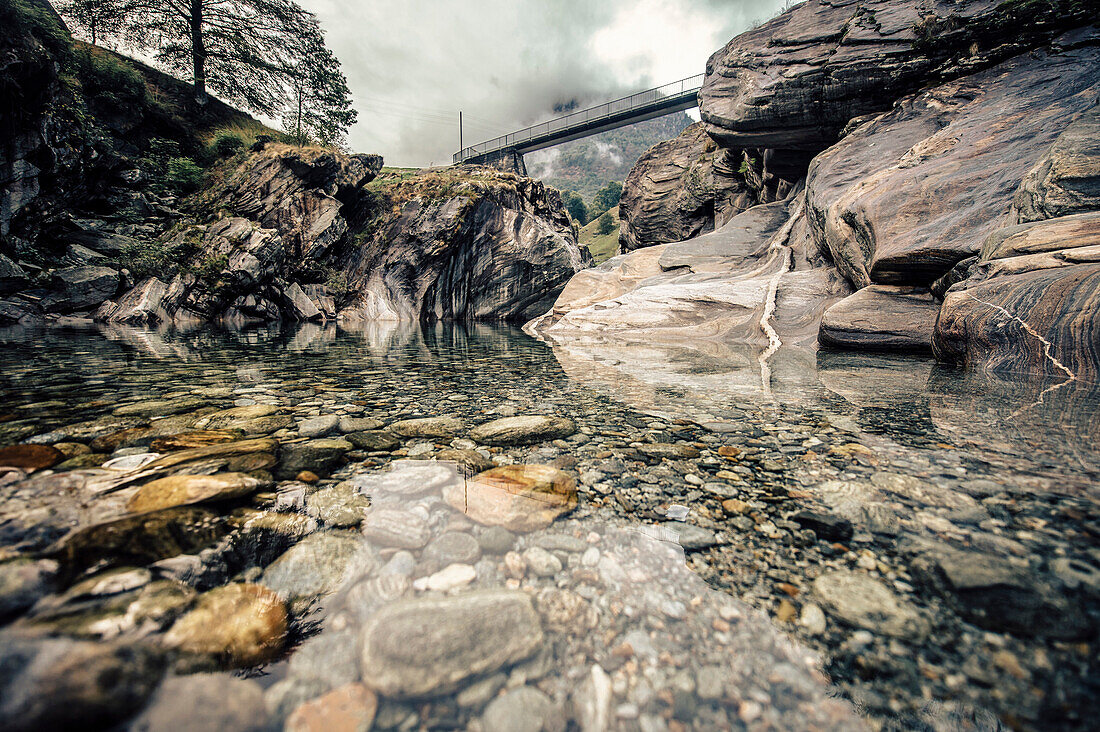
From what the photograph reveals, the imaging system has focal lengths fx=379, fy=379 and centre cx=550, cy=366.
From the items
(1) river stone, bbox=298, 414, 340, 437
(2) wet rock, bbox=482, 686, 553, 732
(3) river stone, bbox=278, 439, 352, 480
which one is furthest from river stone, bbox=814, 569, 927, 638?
(1) river stone, bbox=298, 414, 340, 437

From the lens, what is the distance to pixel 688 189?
2169cm

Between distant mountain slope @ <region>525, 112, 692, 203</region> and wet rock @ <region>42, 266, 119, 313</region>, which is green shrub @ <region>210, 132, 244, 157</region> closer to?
wet rock @ <region>42, 266, 119, 313</region>

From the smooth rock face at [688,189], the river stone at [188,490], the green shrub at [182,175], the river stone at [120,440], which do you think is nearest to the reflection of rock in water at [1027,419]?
the river stone at [188,490]

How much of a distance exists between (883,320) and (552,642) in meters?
6.98

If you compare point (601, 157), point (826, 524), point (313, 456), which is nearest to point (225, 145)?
point (313, 456)

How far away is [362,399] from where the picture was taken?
3.51 meters

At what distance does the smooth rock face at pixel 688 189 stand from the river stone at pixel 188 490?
64.6 feet

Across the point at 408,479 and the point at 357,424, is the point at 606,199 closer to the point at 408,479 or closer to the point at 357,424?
the point at 357,424

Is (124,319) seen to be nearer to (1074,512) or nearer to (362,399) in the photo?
(362,399)

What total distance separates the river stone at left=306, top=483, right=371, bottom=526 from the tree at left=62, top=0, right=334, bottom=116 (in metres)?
28.7

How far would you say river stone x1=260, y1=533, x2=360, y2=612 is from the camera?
3.83 feet

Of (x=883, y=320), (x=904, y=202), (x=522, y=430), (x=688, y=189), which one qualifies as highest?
(x=688, y=189)

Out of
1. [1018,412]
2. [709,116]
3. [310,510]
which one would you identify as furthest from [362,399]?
[709,116]

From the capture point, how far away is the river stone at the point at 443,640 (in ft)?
2.93
